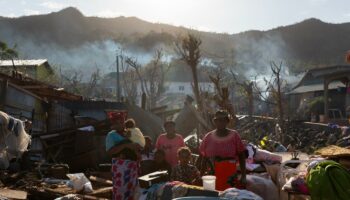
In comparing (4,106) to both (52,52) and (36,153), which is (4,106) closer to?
(36,153)

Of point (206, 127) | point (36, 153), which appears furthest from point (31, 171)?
point (206, 127)

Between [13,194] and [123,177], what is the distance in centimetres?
387

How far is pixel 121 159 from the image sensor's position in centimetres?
640

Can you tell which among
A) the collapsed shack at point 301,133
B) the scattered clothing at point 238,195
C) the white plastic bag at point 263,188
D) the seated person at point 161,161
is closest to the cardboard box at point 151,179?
the white plastic bag at point 263,188

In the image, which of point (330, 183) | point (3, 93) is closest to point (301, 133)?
point (3, 93)

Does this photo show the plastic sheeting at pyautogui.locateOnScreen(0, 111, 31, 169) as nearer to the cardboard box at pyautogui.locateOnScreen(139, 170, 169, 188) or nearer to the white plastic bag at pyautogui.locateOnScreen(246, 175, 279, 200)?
the cardboard box at pyautogui.locateOnScreen(139, 170, 169, 188)

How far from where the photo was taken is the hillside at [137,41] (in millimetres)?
72938

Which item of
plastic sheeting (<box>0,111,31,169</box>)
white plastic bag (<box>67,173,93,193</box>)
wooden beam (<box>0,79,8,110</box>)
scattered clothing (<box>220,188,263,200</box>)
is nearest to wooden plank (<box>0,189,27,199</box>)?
plastic sheeting (<box>0,111,31,169</box>)

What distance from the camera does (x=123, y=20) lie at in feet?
313

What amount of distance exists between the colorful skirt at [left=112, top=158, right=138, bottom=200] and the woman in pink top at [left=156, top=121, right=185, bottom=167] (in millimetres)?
1375

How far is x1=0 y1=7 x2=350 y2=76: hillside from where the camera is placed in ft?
239

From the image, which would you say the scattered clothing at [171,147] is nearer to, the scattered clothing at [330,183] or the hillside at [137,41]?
the scattered clothing at [330,183]

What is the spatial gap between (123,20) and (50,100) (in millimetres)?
80426

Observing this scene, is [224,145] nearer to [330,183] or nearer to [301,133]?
[330,183]
